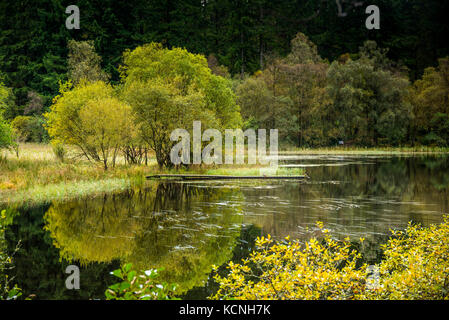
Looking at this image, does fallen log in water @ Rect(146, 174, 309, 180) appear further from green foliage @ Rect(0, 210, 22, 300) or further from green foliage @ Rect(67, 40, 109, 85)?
green foliage @ Rect(67, 40, 109, 85)

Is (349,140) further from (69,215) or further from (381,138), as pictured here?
(69,215)

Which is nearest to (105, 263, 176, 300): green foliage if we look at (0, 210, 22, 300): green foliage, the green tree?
(0, 210, 22, 300): green foliage

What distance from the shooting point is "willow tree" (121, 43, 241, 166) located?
102 ft

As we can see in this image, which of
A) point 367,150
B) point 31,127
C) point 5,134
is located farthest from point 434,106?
point 5,134

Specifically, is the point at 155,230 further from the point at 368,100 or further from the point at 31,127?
the point at 368,100

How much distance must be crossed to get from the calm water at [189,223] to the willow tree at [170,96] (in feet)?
20.8

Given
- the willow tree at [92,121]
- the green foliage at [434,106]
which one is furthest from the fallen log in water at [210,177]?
the green foliage at [434,106]

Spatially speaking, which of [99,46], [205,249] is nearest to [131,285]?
[205,249]

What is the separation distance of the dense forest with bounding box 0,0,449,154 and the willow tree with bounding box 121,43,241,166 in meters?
20.8

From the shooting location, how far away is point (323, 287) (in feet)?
19.5

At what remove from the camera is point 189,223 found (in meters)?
15.9

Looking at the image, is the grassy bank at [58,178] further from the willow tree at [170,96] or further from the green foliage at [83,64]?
the green foliage at [83,64]

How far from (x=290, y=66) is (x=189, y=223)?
54567 millimetres

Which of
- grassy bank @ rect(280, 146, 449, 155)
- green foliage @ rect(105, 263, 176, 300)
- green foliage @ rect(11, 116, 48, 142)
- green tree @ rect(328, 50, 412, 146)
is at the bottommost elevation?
green foliage @ rect(105, 263, 176, 300)
